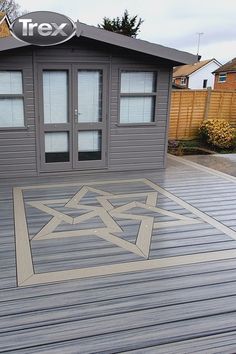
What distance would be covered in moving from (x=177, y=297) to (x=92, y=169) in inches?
149

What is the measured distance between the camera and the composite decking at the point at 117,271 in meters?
1.89

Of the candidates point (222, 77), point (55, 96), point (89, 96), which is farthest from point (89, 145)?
point (222, 77)

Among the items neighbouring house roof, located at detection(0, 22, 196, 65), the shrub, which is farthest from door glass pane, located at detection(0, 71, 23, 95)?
the shrub

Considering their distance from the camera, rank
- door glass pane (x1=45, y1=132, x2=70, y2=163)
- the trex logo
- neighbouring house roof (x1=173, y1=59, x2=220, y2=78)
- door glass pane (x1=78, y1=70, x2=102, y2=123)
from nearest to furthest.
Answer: the trex logo → door glass pane (x1=78, y1=70, x2=102, y2=123) → door glass pane (x1=45, y1=132, x2=70, y2=163) → neighbouring house roof (x1=173, y1=59, x2=220, y2=78)

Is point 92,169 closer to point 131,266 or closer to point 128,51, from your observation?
point 128,51

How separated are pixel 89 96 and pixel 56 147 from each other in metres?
1.06

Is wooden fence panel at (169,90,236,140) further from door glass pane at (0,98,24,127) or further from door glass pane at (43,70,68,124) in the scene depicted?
door glass pane at (0,98,24,127)

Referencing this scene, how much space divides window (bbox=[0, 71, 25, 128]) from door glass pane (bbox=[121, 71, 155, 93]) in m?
1.76

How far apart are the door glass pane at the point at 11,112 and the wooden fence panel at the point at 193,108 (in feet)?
17.2

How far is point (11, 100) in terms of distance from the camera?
205 inches

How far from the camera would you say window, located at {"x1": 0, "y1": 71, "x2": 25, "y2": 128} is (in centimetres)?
511

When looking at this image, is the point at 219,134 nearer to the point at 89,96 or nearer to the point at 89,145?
the point at 89,145

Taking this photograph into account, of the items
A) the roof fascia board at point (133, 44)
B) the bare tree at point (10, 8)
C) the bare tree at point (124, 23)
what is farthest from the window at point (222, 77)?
the roof fascia board at point (133, 44)

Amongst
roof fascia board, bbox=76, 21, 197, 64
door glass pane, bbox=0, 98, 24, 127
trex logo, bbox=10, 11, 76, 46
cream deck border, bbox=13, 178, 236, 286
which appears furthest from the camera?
door glass pane, bbox=0, 98, 24, 127
